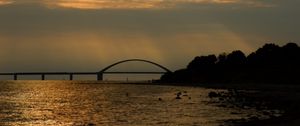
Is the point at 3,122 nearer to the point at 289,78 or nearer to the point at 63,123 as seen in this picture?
the point at 63,123

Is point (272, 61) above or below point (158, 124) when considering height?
above

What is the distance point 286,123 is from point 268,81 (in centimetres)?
14228

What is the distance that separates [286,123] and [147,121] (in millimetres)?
16644

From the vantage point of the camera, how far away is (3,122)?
56.8 m

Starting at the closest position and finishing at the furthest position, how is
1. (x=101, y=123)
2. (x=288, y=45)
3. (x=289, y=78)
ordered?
(x=101, y=123) < (x=289, y=78) < (x=288, y=45)

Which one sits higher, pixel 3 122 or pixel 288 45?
pixel 288 45

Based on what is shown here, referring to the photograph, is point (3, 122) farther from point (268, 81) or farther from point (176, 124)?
point (268, 81)

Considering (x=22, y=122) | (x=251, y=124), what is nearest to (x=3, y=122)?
(x=22, y=122)

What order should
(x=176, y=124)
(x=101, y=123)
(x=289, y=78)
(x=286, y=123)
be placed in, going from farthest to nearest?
(x=289, y=78), (x=101, y=123), (x=176, y=124), (x=286, y=123)

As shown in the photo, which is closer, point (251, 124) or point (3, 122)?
point (251, 124)

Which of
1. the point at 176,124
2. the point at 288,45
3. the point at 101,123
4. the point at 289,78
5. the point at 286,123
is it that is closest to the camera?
the point at 286,123

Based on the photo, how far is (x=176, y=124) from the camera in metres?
51.9

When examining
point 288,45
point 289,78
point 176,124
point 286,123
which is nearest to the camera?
point 286,123

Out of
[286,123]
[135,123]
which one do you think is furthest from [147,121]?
[286,123]
